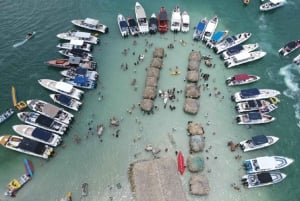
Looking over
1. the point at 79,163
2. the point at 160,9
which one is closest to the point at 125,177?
the point at 79,163

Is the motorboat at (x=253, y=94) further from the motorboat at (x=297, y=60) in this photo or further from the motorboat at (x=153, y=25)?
the motorboat at (x=153, y=25)

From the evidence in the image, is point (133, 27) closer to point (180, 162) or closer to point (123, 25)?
point (123, 25)

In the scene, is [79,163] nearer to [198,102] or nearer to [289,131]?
[198,102]

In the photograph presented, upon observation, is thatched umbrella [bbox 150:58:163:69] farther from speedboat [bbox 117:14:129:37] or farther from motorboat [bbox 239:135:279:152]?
motorboat [bbox 239:135:279:152]

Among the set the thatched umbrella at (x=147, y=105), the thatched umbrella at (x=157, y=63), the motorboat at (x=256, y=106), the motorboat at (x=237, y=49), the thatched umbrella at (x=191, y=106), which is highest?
the thatched umbrella at (x=157, y=63)

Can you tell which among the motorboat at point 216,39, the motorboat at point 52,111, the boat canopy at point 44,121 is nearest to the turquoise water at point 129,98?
the motorboat at point 216,39

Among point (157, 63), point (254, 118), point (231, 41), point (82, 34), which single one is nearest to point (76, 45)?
point (82, 34)
